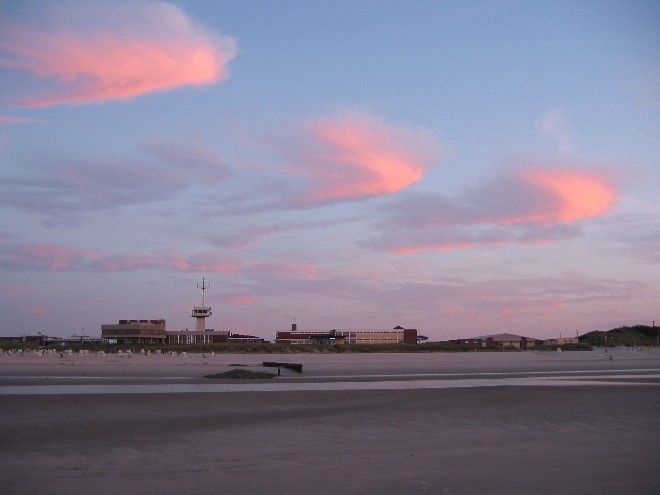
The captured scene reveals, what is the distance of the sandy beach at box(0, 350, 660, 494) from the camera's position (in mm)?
9391

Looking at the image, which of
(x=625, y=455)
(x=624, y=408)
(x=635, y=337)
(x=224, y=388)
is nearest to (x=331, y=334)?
(x=635, y=337)

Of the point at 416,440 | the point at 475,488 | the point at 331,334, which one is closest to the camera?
the point at 475,488

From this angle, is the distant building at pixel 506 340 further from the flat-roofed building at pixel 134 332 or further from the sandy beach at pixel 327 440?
the sandy beach at pixel 327 440

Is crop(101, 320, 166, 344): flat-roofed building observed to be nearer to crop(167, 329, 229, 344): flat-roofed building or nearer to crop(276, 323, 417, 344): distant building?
crop(167, 329, 229, 344): flat-roofed building

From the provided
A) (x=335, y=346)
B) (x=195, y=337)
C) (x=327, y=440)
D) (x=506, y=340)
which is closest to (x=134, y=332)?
(x=195, y=337)

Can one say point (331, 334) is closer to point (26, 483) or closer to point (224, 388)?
point (224, 388)

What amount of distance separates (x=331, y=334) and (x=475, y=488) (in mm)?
85561

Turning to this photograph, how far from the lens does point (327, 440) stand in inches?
507

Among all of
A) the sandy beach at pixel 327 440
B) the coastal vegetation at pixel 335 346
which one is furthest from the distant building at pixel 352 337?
the sandy beach at pixel 327 440

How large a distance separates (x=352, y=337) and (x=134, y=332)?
96.7 ft

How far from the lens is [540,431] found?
1428 centimetres

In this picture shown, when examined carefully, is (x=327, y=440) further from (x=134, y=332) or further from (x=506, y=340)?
(x=506, y=340)

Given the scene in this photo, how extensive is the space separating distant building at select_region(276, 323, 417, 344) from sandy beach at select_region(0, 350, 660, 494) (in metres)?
65.2

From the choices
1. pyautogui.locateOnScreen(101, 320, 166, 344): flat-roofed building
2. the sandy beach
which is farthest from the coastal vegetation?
the sandy beach
